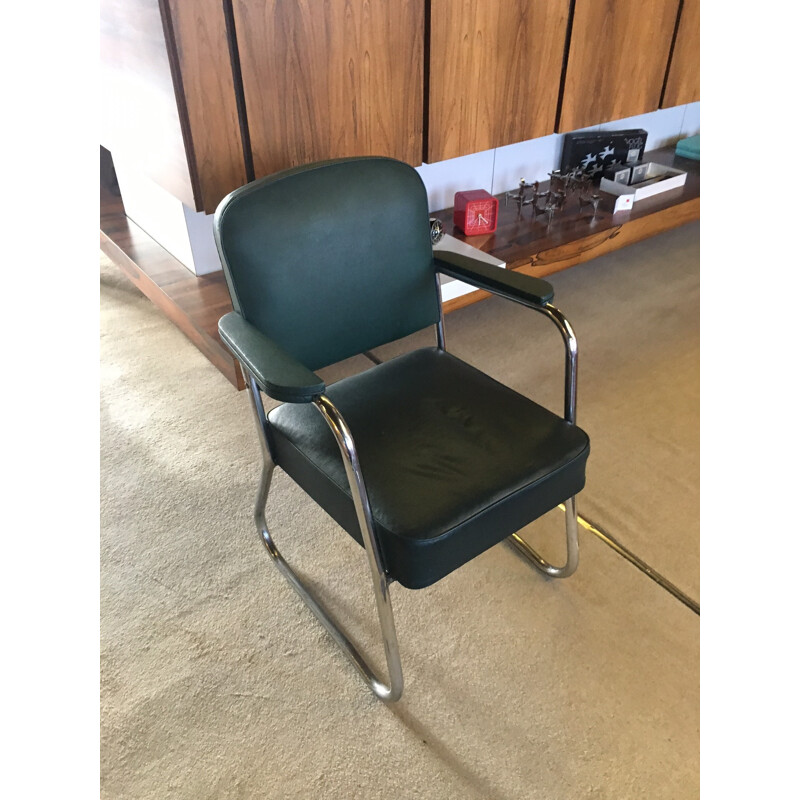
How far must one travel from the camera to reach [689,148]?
3.38 meters

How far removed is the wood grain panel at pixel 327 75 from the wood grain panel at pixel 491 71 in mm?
98

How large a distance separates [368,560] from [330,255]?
2.05 ft

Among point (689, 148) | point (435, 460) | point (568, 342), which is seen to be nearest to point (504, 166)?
point (689, 148)

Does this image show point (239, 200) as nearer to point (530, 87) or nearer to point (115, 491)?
point (115, 491)

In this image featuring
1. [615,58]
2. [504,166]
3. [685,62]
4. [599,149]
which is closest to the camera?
[615,58]

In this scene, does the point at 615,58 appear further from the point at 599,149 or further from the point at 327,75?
the point at 327,75

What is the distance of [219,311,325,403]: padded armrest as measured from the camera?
103 cm

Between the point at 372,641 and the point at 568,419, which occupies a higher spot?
the point at 568,419

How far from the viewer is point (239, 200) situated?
1229 mm

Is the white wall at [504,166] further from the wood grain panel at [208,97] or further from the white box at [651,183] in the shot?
the wood grain panel at [208,97]

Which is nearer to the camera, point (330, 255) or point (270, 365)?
point (270, 365)

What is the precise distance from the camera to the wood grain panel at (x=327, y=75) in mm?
1711
